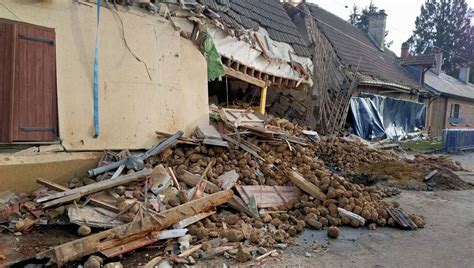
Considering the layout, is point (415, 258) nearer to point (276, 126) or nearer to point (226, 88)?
point (276, 126)

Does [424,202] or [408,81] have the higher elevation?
[408,81]

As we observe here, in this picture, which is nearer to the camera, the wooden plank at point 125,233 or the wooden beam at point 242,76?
the wooden plank at point 125,233

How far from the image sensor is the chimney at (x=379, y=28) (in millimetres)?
25875

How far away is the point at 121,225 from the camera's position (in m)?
4.65

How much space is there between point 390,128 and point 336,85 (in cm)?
461

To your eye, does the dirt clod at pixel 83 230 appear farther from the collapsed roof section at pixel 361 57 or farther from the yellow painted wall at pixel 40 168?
the collapsed roof section at pixel 361 57

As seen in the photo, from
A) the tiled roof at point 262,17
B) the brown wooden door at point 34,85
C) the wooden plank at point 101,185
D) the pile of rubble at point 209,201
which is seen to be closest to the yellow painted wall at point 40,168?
the pile of rubble at point 209,201

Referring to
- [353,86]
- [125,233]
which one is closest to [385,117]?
[353,86]

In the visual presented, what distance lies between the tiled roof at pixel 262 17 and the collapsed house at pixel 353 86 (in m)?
1.14

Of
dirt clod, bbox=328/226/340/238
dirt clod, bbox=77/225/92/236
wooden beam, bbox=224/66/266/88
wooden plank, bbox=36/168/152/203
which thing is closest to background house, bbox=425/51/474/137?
wooden beam, bbox=224/66/266/88

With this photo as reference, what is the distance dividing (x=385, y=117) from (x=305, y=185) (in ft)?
40.1

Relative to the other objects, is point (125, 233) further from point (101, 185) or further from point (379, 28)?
point (379, 28)

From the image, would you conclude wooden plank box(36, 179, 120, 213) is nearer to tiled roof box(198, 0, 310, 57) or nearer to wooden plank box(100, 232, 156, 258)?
wooden plank box(100, 232, 156, 258)

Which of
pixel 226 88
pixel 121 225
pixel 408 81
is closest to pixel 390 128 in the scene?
pixel 408 81
